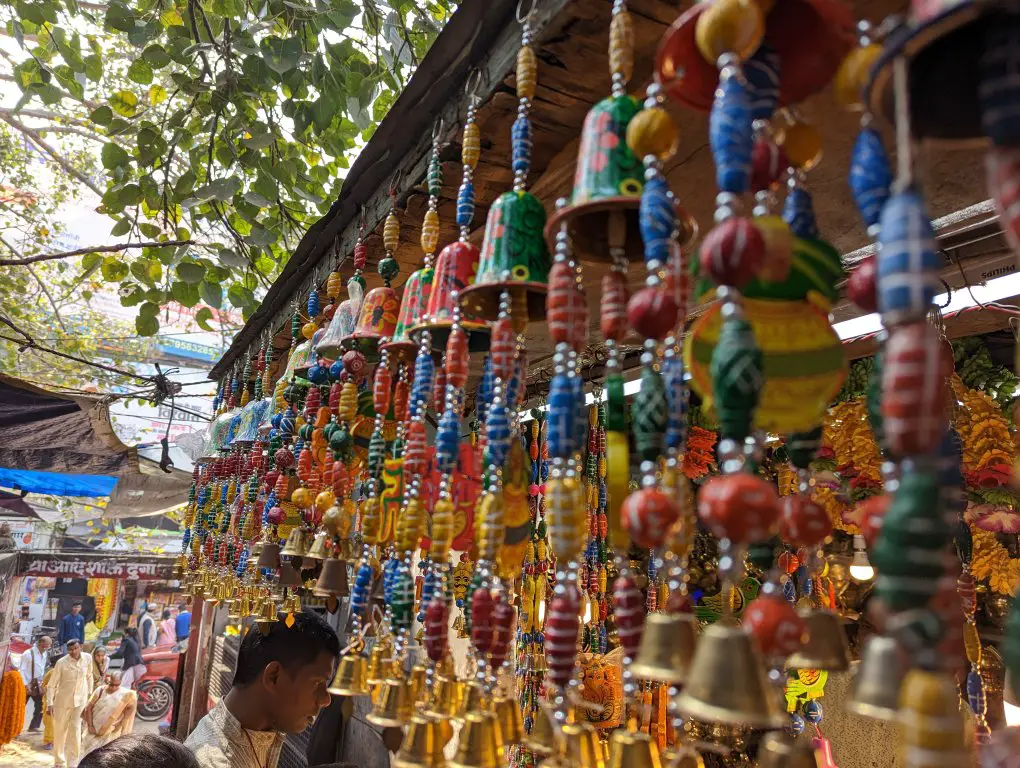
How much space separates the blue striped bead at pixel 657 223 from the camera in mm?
766

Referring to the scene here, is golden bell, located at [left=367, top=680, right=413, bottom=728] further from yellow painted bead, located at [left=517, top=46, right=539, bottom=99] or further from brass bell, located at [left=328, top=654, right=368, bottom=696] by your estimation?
yellow painted bead, located at [left=517, top=46, right=539, bottom=99]

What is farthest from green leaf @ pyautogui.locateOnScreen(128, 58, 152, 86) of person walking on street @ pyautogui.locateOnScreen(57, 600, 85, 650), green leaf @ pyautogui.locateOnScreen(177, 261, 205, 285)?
person walking on street @ pyautogui.locateOnScreen(57, 600, 85, 650)

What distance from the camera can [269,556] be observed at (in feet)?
8.23

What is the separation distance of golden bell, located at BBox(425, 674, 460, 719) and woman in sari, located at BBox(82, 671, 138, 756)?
8.01 metres

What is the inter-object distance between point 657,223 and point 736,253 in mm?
172

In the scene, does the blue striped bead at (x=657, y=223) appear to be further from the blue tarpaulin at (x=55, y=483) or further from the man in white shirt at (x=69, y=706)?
the man in white shirt at (x=69, y=706)

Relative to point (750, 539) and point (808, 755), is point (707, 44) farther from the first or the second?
point (808, 755)

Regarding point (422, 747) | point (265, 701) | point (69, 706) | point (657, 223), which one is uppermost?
point (657, 223)

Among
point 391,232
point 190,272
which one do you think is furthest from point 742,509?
point 190,272

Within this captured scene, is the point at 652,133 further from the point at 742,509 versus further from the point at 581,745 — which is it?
the point at 581,745

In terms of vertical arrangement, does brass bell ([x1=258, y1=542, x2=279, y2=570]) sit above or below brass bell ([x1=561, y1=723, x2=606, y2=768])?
above

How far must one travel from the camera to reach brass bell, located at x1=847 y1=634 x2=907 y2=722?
1.74 ft

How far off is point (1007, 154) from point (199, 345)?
1954cm

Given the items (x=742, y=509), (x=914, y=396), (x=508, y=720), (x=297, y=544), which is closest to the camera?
(x=914, y=396)
